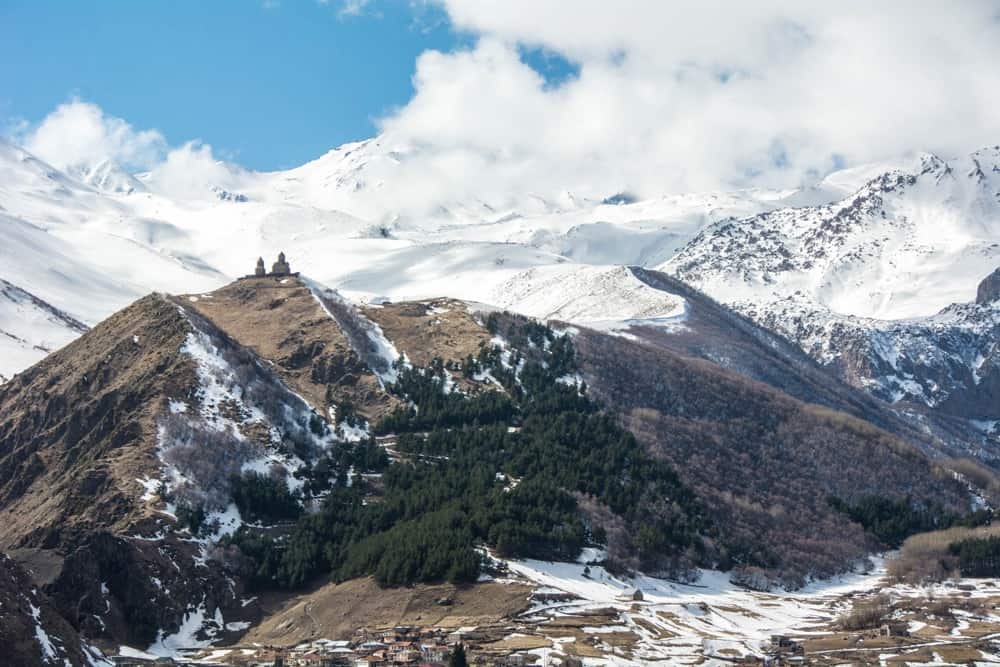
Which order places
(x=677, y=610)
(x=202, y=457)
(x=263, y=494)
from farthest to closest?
(x=202, y=457) → (x=263, y=494) → (x=677, y=610)

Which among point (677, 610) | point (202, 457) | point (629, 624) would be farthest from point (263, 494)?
point (677, 610)

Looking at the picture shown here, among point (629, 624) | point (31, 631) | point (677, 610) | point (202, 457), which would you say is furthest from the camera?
point (202, 457)

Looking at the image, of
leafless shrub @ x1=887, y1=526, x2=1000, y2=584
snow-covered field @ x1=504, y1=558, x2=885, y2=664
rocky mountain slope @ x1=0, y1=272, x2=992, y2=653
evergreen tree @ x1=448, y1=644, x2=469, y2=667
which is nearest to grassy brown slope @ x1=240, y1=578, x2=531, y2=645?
rocky mountain slope @ x1=0, y1=272, x2=992, y2=653

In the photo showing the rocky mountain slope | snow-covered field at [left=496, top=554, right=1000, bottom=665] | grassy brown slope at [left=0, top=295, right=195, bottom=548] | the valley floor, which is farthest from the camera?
grassy brown slope at [left=0, top=295, right=195, bottom=548]

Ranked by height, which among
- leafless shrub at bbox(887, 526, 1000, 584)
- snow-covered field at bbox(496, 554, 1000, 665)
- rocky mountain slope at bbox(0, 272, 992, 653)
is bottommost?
snow-covered field at bbox(496, 554, 1000, 665)

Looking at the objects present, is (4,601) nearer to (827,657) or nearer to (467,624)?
(467,624)

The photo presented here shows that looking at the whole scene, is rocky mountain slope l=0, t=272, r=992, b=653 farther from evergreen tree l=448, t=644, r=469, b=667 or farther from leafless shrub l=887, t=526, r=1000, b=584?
evergreen tree l=448, t=644, r=469, b=667

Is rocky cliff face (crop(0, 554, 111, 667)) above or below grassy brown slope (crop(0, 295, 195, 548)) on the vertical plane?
below

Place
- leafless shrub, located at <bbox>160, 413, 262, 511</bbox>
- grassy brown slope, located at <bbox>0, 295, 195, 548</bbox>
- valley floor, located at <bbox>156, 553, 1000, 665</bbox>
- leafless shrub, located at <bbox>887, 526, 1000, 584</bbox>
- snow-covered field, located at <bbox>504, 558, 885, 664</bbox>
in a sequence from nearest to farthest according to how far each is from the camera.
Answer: valley floor, located at <bbox>156, 553, 1000, 665</bbox> < snow-covered field, located at <bbox>504, 558, 885, 664</bbox> < grassy brown slope, located at <bbox>0, 295, 195, 548</bbox> < leafless shrub, located at <bbox>160, 413, 262, 511</bbox> < leafless shrub, located at <bbox>887, 526, 1000, 584</bbox>

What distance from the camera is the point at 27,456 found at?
17862 cm

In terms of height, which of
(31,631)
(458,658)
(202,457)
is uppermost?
(202,457)

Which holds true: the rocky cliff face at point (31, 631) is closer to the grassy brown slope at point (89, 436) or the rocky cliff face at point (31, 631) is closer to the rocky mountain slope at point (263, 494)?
the rocky mountain slope at point (263, 494)

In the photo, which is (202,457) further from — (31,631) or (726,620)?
(31,631)

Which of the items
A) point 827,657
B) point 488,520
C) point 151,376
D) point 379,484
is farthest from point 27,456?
point 827,657
